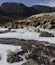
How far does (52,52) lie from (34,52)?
1.96 meters

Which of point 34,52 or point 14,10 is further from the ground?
point 34,52

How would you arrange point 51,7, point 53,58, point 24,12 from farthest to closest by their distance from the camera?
point 51,7 → point 24,12 → point 53,58

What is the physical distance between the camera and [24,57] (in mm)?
18406

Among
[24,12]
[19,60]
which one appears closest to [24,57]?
[19,60]

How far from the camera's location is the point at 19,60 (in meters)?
17.6

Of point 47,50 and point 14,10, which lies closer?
point 47,50

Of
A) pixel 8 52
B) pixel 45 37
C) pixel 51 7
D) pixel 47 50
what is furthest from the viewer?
pixel 51 7

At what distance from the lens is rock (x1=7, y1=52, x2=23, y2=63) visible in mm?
17531

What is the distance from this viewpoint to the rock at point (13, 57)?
17.5 meters

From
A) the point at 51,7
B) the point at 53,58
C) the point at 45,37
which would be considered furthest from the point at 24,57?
the point at 51,7

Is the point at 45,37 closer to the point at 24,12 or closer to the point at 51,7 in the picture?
the point at 24,12

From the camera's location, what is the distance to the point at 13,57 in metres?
18.1

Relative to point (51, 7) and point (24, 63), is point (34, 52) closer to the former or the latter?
point (24, 63)

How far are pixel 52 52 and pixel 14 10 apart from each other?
143776mm
